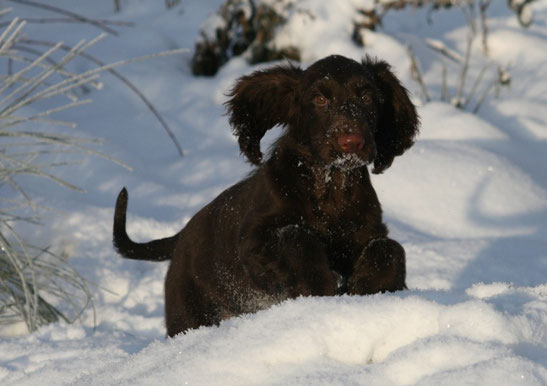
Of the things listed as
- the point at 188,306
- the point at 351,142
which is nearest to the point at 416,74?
the point at 188,306

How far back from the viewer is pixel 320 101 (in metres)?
2.92

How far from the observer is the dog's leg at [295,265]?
2660mm

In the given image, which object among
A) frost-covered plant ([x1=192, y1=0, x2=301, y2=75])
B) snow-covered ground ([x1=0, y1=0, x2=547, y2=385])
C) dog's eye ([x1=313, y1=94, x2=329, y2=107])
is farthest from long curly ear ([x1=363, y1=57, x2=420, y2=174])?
frost-covered plant ([x1=192, y1=0, x2=301, y2=75])

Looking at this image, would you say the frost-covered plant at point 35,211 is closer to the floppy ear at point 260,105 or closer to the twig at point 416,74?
the floppy ear at point 260,105

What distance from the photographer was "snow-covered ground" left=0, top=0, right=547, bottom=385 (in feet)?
6.38

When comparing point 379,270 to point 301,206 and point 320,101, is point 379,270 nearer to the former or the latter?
point 301,206

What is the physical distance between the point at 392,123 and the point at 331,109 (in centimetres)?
44

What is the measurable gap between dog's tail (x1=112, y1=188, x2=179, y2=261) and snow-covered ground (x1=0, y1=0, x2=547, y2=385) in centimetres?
35

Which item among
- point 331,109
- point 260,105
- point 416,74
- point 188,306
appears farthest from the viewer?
point 416,74

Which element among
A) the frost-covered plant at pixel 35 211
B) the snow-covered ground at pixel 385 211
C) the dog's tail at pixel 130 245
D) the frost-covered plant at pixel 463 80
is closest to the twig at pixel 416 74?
the frost-covered plant at pixel 463 80

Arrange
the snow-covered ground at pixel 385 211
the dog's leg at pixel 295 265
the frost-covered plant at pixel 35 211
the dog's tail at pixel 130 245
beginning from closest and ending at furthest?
the snow-covered ground at pixel 385 211, the dog's leg at pixel 295 265, the dog's tail at pixel 130 245, the frost-covered plant at pixel 35 211

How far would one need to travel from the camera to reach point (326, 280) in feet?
8.71

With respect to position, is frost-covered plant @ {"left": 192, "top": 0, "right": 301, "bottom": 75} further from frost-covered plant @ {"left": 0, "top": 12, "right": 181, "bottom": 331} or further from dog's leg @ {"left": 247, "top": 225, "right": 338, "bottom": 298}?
dog's leg @ {"left": 247, "top": 225, "right": 338, "bottom": 298}

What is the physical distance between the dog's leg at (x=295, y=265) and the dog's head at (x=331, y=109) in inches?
10.5
